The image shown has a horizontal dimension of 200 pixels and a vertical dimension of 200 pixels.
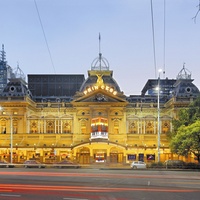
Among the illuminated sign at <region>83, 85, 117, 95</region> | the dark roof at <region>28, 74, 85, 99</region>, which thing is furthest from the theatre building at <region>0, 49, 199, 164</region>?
the dark roof at <region>28, 74, 85, 99</region>

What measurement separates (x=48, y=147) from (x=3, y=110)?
14.5 metres

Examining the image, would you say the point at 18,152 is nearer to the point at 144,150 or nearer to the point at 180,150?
the point at 144,150

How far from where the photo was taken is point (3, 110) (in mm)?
82812

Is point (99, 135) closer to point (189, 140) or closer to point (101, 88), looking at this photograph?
point (101, 88)

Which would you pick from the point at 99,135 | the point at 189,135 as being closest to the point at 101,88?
the point at 99,135

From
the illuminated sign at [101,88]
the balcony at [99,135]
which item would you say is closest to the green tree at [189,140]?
the balcony at [99,135]

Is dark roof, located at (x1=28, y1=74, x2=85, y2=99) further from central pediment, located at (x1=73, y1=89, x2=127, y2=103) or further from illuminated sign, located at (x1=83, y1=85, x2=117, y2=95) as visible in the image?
central pediment, located at (x1=73, y1=89, x2=127, y2=103)

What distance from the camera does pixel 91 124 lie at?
82625 mm

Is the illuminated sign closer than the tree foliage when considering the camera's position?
No

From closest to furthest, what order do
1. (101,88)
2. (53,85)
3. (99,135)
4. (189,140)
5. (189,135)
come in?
(189,140) → (189,135) → (99,135) → (101,88) → (53,85)

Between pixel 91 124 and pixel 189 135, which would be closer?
pixel 189 135

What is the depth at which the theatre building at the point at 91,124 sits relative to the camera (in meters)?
77.2

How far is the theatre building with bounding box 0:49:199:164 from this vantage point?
77.2 metres

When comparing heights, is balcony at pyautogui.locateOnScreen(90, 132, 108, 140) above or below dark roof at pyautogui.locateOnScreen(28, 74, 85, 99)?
below
